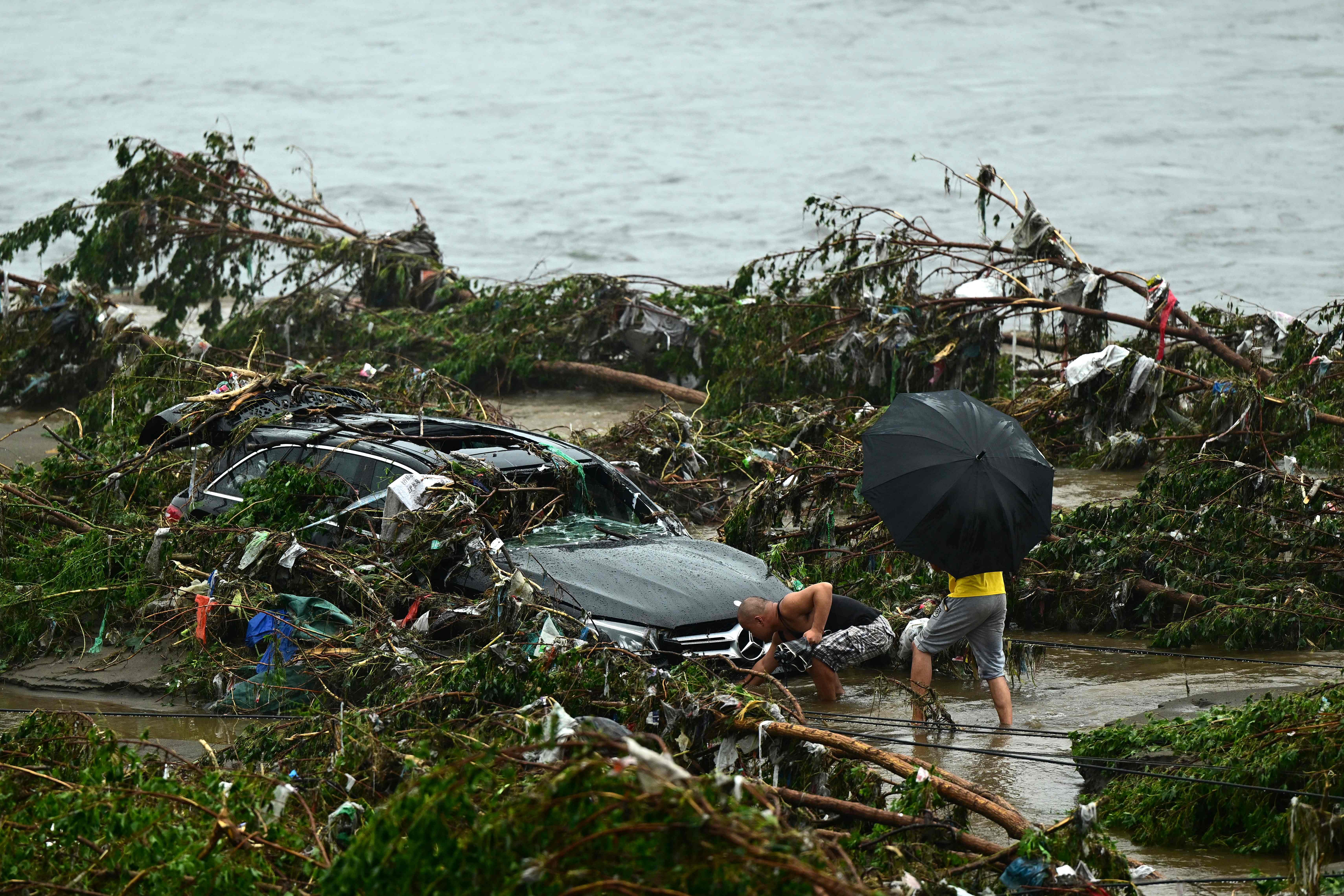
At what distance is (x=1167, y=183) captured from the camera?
102 ft

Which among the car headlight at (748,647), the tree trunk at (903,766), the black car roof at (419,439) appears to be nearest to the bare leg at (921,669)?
the car headlight at (748,647)

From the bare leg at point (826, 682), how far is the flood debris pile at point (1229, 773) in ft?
5.94

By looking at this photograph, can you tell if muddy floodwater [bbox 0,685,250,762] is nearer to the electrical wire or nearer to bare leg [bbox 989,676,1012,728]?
bare leg [bbox 989,676,1012,728]

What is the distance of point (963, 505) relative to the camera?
23.6 feet

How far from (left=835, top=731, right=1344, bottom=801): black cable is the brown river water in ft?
0.16

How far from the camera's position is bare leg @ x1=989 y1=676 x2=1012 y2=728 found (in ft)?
24.0

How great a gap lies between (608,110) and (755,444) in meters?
30.2

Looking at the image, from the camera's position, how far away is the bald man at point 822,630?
7418 mm

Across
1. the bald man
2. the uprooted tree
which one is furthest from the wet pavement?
the bald man

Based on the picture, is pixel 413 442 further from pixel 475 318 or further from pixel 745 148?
pixel 745 148

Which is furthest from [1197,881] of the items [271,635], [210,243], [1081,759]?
[210,243]

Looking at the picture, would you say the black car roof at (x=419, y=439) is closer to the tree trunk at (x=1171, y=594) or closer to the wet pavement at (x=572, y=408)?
the tree trunk at (x=1171, y=594)

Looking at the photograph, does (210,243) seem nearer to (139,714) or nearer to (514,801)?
(139,714)

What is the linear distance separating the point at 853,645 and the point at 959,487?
1332 mm
